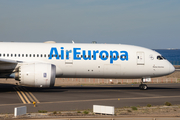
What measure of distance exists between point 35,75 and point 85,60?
5.96 m

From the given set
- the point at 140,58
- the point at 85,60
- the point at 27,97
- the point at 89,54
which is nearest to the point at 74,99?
the point at 27,97

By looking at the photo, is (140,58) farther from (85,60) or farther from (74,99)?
(74,99)

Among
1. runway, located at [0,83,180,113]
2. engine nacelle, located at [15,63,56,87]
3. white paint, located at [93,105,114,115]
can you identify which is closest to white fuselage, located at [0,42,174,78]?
engine nacelle, located at [15,63,56,87]

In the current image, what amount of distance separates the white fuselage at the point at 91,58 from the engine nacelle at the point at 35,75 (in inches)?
80.2

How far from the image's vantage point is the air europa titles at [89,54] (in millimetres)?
27344

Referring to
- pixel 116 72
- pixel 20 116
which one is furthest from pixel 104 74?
pixel 20 116

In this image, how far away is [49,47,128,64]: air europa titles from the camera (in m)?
27.3

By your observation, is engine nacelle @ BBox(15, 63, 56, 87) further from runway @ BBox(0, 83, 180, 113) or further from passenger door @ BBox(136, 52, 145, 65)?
passenger door @ BBox(136, 52, 145, 65)

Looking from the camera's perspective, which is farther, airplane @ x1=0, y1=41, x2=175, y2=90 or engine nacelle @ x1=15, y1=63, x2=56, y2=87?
airplane @ x1=0, y1=41, x2=175, y2=90

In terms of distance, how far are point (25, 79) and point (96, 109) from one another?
1156 centimetres

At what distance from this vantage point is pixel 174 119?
42.0 feet

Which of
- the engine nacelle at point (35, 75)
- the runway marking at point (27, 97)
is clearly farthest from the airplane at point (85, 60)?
the runway marking at point (27, 97)

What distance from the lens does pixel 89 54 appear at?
91.4 feet

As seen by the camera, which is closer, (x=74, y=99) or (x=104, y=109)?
(x=104, y=109)
